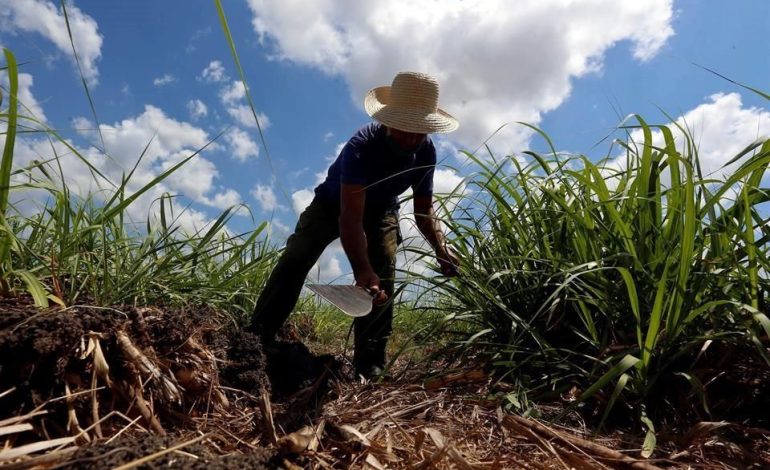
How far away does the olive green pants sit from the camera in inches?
101

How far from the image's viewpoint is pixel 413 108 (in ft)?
8.36

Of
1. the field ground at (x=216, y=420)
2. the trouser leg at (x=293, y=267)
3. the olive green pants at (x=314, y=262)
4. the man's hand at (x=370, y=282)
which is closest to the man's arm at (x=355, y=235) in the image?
the man's hand at (x=370, y=282)

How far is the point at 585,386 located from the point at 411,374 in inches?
24.2

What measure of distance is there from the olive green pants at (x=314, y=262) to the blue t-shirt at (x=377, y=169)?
3.6 inches

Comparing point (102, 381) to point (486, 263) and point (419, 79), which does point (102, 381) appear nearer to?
point (486, 263)

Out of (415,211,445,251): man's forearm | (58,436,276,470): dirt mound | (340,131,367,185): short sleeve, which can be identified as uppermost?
(340,131,367,185): short sleeve

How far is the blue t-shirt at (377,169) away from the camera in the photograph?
2457 mm

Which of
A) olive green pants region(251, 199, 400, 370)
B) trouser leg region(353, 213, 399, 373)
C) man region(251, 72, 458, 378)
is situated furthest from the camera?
trouser leg region(353, 213, 399, 373)

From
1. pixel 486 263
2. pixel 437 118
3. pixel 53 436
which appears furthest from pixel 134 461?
pixel 437 118

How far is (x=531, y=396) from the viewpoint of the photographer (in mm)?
1507

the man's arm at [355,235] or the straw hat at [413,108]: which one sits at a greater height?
the straw hat at [413,108]

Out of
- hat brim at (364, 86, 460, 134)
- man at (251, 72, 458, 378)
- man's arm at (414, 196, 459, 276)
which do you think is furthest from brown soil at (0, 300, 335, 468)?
hat brim at (364, 86, 460, 134)

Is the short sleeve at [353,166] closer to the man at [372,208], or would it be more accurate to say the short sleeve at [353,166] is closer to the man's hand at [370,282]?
the man at [372,208]

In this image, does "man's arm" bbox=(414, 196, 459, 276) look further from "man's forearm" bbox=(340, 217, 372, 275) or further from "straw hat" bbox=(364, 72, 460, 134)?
"straw hat" bbox=(364, 72, 460, 134)
